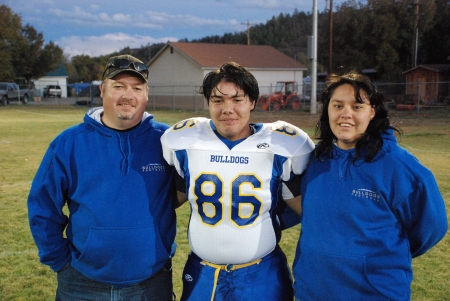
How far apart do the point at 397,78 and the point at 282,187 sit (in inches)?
1380

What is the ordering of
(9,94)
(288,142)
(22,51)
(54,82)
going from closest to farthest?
(288,142)
(9,94)
(22,51)
(54,82)

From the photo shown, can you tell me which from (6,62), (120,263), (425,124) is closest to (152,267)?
(120,263)

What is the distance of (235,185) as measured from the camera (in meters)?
2.33

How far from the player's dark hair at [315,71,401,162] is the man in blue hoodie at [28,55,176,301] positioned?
2.92ft

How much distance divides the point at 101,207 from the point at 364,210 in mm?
1294

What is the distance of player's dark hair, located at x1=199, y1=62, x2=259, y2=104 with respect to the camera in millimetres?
2402

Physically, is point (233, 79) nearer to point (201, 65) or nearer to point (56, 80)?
point (201, 65)

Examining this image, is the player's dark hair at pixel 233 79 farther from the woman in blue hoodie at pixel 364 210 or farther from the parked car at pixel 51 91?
the parked car at pixel 51 91

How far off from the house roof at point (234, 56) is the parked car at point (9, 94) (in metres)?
11.3

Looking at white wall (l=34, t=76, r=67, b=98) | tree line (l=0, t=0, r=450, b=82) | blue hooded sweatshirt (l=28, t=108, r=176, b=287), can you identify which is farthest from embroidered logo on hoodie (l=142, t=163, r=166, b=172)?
white wall (l=34, t=76, r=67, b=98)

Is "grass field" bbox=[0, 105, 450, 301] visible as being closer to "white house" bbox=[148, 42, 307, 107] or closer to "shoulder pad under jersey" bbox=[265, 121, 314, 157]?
"shoulder pad under jersey" bbox=[265, 121, 314, 157]

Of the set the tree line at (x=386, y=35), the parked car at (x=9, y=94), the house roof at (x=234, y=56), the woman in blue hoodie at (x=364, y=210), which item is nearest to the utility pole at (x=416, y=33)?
the tree line at (x=386, y=35)

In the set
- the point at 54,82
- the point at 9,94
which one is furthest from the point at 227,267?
the point at 54,82

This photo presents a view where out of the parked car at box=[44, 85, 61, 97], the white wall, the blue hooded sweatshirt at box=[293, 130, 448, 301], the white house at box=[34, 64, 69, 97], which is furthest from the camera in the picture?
the white house at box=[34, 64, 69, 97]
